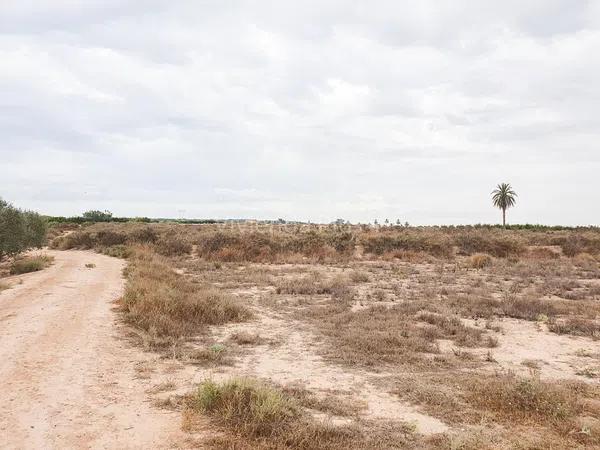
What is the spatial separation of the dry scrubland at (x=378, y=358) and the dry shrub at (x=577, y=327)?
47 millimetres

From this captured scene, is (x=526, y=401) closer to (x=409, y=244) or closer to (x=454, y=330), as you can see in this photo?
(x=454, y=330)

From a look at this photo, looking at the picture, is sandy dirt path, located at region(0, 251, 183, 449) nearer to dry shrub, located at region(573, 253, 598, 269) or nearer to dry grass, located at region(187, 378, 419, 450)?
dry grass, located at region(187, 378, 419, 450)

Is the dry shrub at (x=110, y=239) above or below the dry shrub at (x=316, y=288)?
above

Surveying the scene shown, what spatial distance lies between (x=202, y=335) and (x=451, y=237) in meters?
30.9

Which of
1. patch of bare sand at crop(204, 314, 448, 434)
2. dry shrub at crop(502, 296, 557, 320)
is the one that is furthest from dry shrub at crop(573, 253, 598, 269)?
patch of bare sand at crop(204, 314, 448, 434)

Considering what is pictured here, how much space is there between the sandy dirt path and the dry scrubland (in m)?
0.49

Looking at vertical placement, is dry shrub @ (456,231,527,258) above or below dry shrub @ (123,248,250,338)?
above

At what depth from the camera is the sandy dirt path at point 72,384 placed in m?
5.46

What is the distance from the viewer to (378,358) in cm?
909

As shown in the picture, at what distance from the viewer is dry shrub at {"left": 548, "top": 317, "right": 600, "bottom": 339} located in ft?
36.9

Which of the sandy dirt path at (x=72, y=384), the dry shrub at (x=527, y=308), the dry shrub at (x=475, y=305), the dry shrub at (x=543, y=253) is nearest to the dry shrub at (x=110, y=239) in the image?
the sandy dirt path at (x=72, y=384)

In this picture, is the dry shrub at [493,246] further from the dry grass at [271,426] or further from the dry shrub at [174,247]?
the dry grass at [271,426]

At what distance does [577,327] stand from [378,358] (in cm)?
618

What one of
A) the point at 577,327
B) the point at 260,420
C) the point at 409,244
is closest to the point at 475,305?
the point at 577,327
